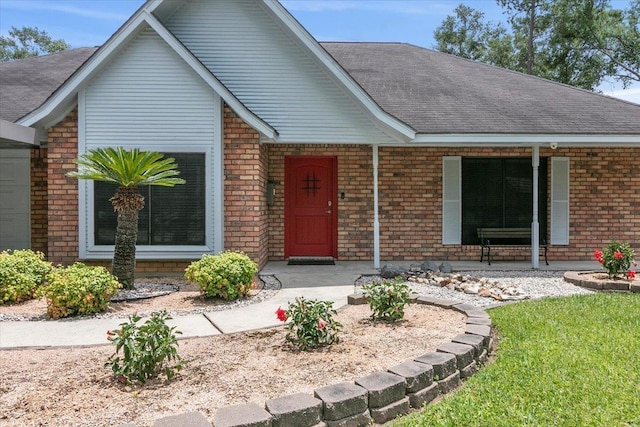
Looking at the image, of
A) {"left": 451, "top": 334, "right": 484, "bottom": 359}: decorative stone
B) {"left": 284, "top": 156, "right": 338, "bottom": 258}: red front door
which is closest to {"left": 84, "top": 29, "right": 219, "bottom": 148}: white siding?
{"left": 284, "top": 156, "right": 338, "bottom": 258}: red front door

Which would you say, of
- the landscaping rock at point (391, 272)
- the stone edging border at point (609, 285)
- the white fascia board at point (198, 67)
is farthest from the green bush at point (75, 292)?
the stone edging border at point (609, 285)

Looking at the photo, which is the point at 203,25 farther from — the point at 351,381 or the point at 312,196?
the point at 351,381

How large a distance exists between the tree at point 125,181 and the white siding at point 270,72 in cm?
293

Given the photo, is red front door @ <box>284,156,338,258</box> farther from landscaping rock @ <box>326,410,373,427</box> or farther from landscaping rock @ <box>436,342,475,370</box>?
landscaping rock @ <box>326,410,373,427</box>

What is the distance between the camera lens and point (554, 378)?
3.71 meters

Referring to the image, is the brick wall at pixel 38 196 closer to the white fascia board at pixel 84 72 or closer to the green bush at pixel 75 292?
the white fascia board at pixel 84 72

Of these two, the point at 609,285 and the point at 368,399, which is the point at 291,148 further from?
the point at 368,399

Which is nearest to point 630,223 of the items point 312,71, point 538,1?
point 312,71

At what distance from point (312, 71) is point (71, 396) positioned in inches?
288

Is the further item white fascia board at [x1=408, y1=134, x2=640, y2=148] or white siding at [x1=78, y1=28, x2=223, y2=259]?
white fascia board at [x1=408, y1=134, x2=640, y2=148]

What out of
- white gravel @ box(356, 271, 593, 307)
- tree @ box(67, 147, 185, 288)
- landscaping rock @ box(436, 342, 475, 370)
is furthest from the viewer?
white gravel @ box(356, 271, 593, 307)

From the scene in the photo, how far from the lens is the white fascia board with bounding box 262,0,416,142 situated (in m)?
8.74

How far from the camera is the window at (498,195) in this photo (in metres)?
10.8

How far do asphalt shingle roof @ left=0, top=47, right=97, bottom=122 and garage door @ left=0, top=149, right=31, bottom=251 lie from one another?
0.93 meters
